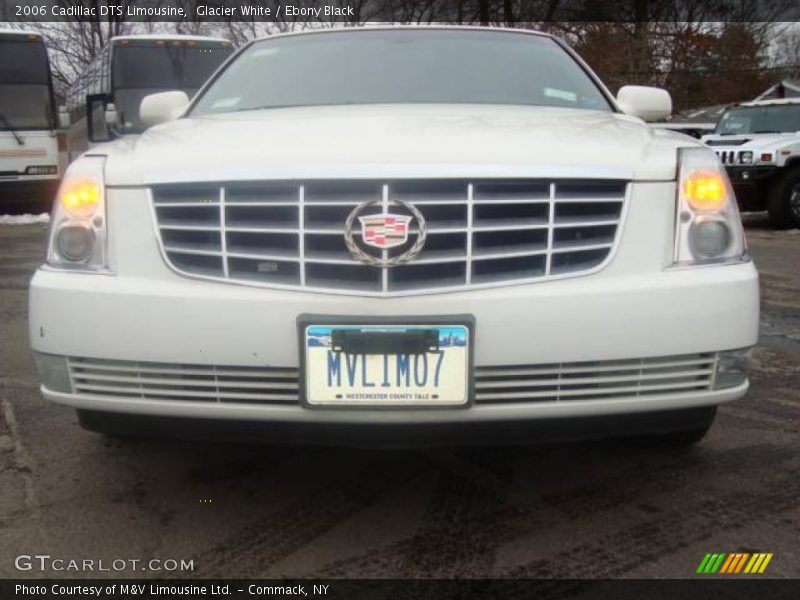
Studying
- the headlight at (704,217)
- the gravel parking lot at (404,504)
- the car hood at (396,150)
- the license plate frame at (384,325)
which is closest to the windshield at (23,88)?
the gravel parking lot at (404,504)

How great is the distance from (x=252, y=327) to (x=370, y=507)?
759 mm

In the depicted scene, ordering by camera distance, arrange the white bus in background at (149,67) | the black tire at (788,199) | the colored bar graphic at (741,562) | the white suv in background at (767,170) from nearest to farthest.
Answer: the colored bar graphic at (741,562), the white suv in background at (767,170), the black tire at (788,199), the white bus in background at (149,67)

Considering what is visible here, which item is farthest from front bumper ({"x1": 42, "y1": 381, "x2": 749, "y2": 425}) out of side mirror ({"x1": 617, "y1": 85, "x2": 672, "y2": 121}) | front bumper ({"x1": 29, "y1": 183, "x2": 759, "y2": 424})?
side mirror ({"x1": 617, "y1": 85, "x2": 672, "y2": 121})

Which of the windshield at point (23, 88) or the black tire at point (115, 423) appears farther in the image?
the windshield at point (23, 88)

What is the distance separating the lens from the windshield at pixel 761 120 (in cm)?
1152

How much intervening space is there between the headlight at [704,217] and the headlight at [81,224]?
1593 mm

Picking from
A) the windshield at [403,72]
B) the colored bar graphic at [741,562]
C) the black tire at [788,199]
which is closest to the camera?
the colored bar graphic at [741,562]

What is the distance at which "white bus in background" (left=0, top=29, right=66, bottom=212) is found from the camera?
43.0 feet

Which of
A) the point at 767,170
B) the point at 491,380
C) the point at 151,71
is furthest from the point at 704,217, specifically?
the point at 151,71

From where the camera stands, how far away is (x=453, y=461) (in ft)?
9.50

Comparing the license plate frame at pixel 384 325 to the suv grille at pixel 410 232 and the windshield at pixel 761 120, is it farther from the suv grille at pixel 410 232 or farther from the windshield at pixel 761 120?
the windshield at pixel 761 120

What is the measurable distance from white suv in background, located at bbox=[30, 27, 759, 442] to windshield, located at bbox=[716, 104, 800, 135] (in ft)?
34.0

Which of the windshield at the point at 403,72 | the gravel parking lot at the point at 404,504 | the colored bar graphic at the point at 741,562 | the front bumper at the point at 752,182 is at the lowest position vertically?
the front bumper at the point at 752,182

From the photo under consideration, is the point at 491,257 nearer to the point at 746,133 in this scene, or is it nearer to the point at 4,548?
the point at 4,548
